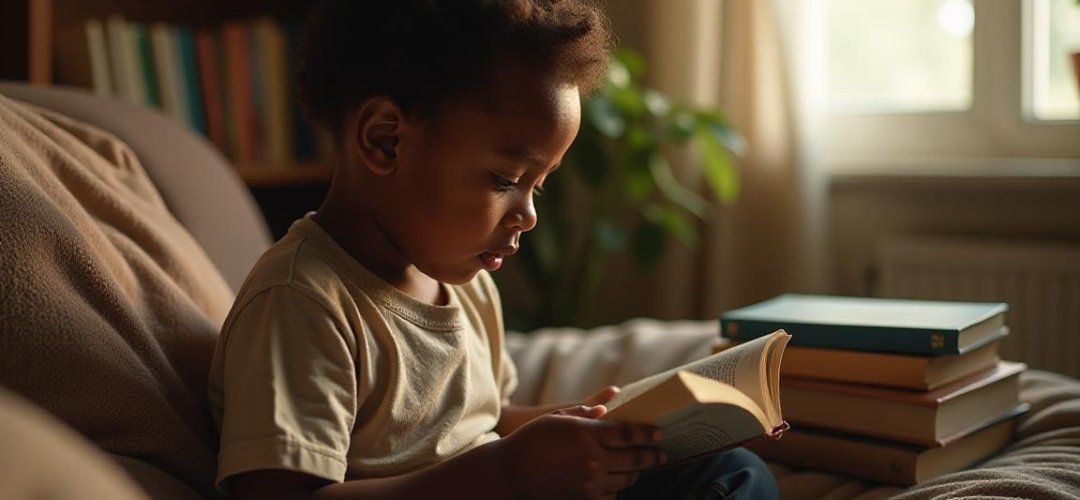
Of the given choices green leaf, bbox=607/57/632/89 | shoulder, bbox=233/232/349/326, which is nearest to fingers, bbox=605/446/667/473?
shoulder, bbox=233/232/349/326

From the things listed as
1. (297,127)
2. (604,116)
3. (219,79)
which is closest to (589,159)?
(604,116)

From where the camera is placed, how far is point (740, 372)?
2.83 feet

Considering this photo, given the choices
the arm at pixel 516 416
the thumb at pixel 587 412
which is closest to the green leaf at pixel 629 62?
the arm at pixel 516 416

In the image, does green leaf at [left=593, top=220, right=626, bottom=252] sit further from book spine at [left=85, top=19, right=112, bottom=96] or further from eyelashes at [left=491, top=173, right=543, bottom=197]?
eyelashes at [left=491, top=173, right=543, bottom=197]

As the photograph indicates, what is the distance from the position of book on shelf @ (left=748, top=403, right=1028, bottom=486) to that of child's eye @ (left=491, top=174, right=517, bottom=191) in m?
0.41

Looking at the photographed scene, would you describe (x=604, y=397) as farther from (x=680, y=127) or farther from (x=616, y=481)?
(x=680, y=127)

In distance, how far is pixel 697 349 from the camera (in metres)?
1.40

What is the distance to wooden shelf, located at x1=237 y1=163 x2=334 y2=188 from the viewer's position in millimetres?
2266

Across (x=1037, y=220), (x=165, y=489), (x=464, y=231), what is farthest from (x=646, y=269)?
(x=165, y=489)

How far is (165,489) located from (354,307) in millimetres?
202

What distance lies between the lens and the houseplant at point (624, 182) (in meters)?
2.19

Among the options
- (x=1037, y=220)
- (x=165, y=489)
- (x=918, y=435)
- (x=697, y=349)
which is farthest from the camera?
(x=1037, y=220)

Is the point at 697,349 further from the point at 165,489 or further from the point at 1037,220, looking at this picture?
the point at 1037,220

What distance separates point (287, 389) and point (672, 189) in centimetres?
162
